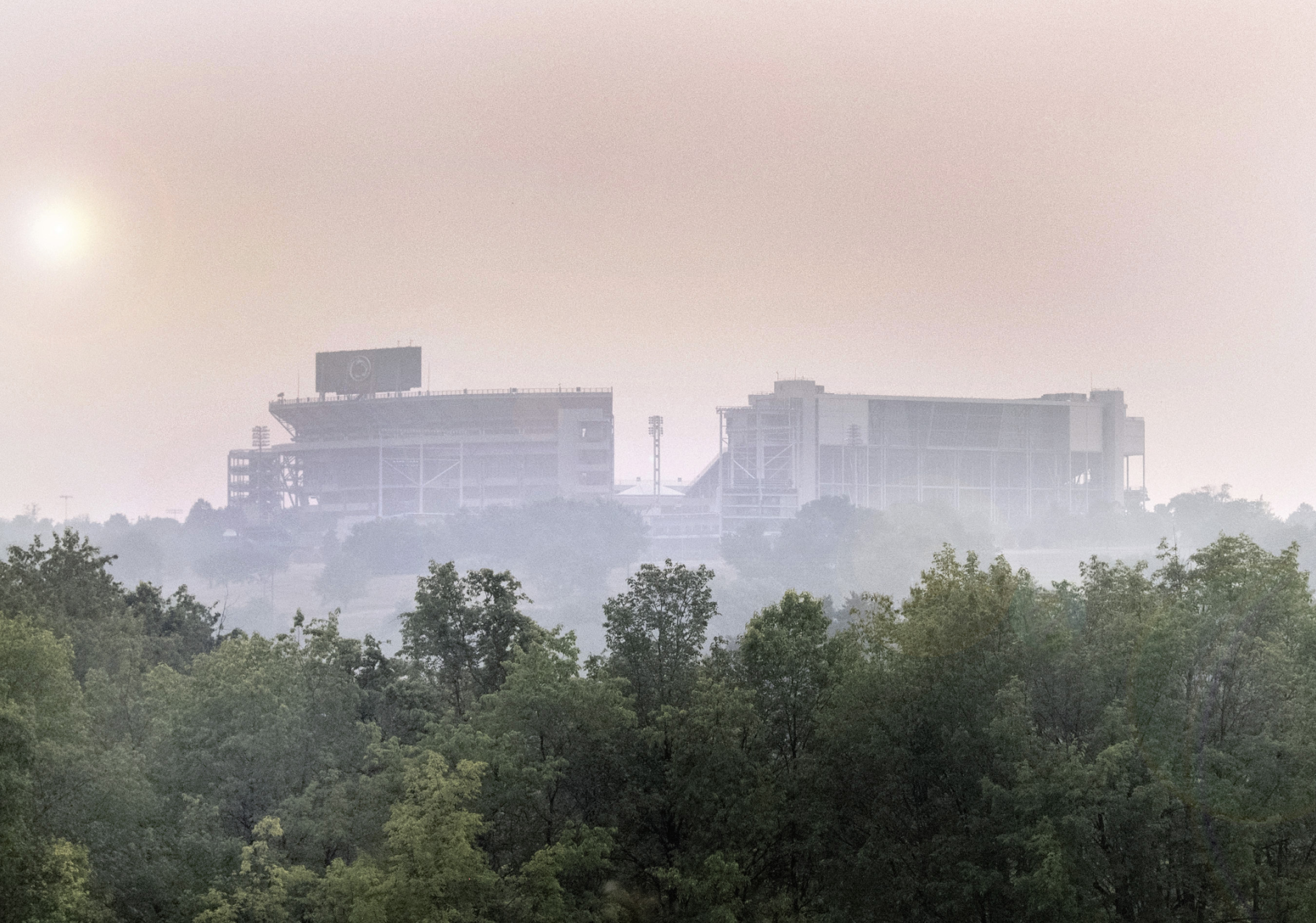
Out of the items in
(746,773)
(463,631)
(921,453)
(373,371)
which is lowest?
(746,773)

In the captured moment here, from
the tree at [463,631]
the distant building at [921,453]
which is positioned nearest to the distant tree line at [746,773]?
the tree at [463,631]

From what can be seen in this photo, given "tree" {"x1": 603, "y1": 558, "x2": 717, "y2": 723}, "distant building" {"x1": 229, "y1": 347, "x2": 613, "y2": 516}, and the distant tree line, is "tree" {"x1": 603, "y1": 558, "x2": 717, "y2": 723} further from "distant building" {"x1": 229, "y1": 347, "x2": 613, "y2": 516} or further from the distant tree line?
"distant building" {"x1": 229, "y1": 347, "x2": 613, "y2": 516}

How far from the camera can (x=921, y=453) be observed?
185m

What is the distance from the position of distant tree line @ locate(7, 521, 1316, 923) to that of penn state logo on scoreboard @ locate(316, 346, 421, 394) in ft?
527

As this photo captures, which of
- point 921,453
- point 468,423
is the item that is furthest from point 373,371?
point 921,453

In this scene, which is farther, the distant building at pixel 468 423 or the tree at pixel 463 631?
the distant building at pixel 468 423

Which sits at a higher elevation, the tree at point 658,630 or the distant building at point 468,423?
the distant building at point 468,423

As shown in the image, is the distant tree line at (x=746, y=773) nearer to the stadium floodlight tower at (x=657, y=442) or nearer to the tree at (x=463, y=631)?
the tree at (x=463, y=631)

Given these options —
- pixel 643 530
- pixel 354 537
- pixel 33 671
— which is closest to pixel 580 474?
pixel 643 530

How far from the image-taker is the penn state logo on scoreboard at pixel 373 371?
19625cm

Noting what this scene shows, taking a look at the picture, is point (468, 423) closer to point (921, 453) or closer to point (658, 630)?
point (921, 453)

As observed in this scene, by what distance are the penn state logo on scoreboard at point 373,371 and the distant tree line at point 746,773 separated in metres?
161

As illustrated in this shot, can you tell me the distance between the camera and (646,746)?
1315 inches

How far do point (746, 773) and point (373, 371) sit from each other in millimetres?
171635
